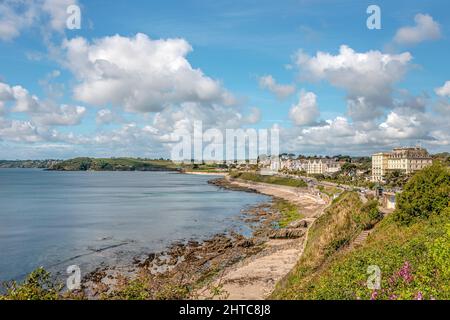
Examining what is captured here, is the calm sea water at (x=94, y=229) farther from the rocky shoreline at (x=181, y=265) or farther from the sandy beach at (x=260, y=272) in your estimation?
the sandy beach at (x=260, y=272)

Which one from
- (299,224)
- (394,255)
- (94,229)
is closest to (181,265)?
(299,224)

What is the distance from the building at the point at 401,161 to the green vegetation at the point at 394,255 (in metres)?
100

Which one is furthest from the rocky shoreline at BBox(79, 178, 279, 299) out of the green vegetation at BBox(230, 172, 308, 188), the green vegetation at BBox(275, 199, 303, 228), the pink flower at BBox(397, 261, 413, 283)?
the green vegetation at BBox(230, 172, 308, 188)

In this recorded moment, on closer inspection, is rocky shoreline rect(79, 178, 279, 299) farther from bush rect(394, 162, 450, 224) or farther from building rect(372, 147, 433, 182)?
building rect(372, 147, 433, 182)

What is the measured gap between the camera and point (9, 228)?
5684 cm

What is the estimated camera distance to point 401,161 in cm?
14062

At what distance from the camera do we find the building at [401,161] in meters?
136

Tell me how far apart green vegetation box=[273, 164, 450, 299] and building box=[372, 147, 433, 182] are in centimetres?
10044

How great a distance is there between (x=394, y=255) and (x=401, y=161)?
134m

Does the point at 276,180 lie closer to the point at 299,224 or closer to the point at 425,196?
the point at 299,224

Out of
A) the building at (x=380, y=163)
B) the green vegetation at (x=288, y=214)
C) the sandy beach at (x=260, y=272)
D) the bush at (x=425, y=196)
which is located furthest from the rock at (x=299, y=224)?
the building at (x=380, y=163)

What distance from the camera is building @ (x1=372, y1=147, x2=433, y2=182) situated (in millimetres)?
136250
